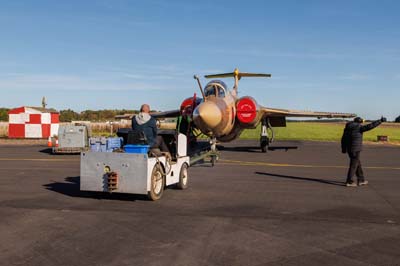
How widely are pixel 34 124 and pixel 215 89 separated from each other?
1847 cm

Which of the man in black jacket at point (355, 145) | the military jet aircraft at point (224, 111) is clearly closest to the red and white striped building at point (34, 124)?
the military jet aircraft at point (224, 111)

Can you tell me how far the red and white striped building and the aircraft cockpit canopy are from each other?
54.5 ft

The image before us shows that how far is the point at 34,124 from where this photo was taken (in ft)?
99.1

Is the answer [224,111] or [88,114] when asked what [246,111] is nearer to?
[224,111]

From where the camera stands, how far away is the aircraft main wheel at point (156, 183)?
28.4ft

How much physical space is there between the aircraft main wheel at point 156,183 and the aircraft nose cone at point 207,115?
572 centimetres

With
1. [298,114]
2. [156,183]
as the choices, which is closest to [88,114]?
[298,114]

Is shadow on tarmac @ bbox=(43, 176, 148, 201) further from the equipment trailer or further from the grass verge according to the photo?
the grass verge

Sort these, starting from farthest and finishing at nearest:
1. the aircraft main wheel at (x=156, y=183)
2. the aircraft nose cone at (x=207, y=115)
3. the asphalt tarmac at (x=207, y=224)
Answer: the aircraft nose cone at (x=207, y=115)
the aircraft main wheel at (x=156, y=183)
the asphalt tarmac at (x=207, y=224)

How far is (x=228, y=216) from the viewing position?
24.4 feet

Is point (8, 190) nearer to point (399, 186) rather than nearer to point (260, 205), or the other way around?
point (260, 205)

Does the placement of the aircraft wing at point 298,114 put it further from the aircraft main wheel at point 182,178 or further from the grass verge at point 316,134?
the grass verge at point 316,134

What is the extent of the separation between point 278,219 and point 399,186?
19.2ft

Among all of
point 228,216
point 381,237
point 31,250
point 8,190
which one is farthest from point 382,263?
point 8,190
